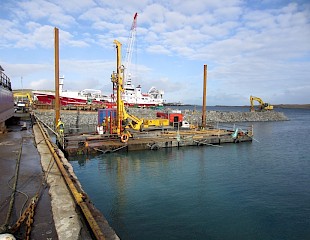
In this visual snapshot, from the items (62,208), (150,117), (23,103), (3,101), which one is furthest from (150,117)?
(62,208)

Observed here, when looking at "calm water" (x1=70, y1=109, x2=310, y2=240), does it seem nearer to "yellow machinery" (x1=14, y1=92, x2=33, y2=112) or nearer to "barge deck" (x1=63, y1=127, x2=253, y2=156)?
"barge deck" (x1=63, y1=127, x2=253, y2=156)

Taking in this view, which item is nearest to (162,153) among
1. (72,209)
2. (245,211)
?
(245,211)

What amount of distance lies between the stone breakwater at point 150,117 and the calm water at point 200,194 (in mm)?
25984

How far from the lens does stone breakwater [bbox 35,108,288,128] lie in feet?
155

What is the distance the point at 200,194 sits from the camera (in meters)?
14.1

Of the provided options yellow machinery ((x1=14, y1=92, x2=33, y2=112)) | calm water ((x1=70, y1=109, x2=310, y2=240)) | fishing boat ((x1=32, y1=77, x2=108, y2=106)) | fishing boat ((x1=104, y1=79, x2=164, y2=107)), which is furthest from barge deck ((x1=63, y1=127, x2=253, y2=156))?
fishing boat ((x1=104, y1=79, x2=164, y2=107))

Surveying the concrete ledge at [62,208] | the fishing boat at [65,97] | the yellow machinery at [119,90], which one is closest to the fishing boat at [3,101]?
the yellow machinery at [119,90]

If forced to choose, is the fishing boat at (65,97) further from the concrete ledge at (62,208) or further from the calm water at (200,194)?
the concrete ledge at (62,208)

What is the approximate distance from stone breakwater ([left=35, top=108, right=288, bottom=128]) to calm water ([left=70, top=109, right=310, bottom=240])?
2598 cm

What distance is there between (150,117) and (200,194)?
43623 millimetres

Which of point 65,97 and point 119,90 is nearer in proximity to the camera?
point 119,90

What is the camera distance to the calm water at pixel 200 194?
10.2 meters

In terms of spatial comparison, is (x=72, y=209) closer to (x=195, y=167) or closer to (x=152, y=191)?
(x=152, y=191)

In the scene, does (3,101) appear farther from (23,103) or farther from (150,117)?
(23,103)
